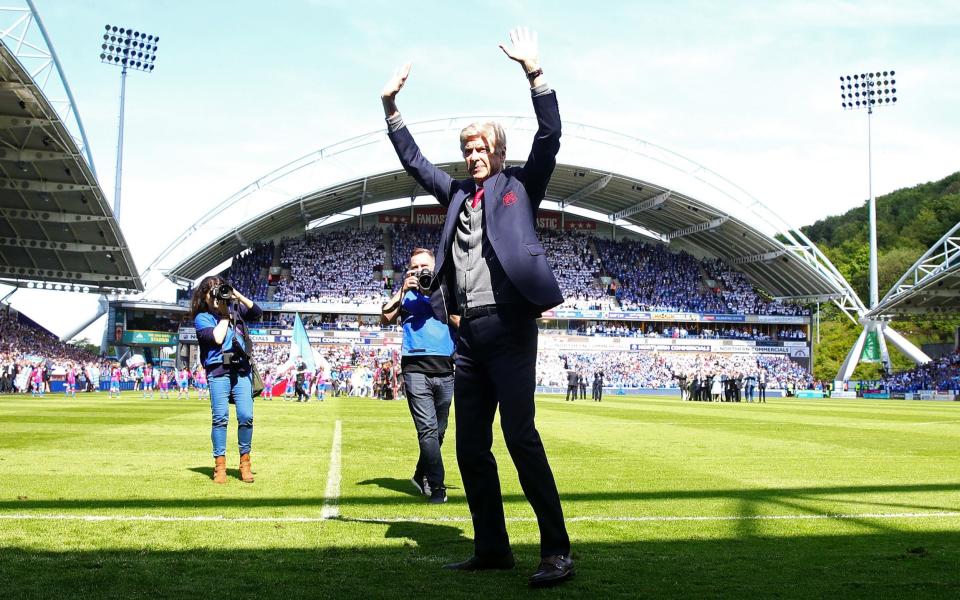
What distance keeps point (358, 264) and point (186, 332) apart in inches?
546

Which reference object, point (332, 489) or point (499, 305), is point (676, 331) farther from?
point (499, 305)

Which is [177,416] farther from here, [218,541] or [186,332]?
[186,332]

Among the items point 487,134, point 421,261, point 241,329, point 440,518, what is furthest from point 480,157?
point 241,329

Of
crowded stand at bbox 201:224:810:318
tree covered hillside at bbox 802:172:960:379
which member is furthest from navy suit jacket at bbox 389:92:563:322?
tree covered hillside at bbox 802:172:960:379

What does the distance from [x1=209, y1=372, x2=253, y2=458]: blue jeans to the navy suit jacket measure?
375cm

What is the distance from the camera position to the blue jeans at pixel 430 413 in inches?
266

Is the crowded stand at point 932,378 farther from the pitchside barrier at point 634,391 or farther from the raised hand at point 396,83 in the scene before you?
the raised hand at point 396,83

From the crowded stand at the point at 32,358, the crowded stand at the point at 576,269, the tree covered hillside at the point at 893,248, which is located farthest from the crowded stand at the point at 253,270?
the tree covered hillside at the point at 893,248

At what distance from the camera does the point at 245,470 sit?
7730 millimetres

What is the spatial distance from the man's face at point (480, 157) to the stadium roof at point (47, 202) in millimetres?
28737

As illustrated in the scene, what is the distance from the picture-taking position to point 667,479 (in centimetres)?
793

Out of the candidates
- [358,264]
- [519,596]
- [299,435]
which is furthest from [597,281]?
[519,596]

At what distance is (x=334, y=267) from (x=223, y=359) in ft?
200

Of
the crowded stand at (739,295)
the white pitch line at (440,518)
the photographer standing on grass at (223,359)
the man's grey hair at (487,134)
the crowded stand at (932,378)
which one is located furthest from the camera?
the crowded stand at (739,295)
